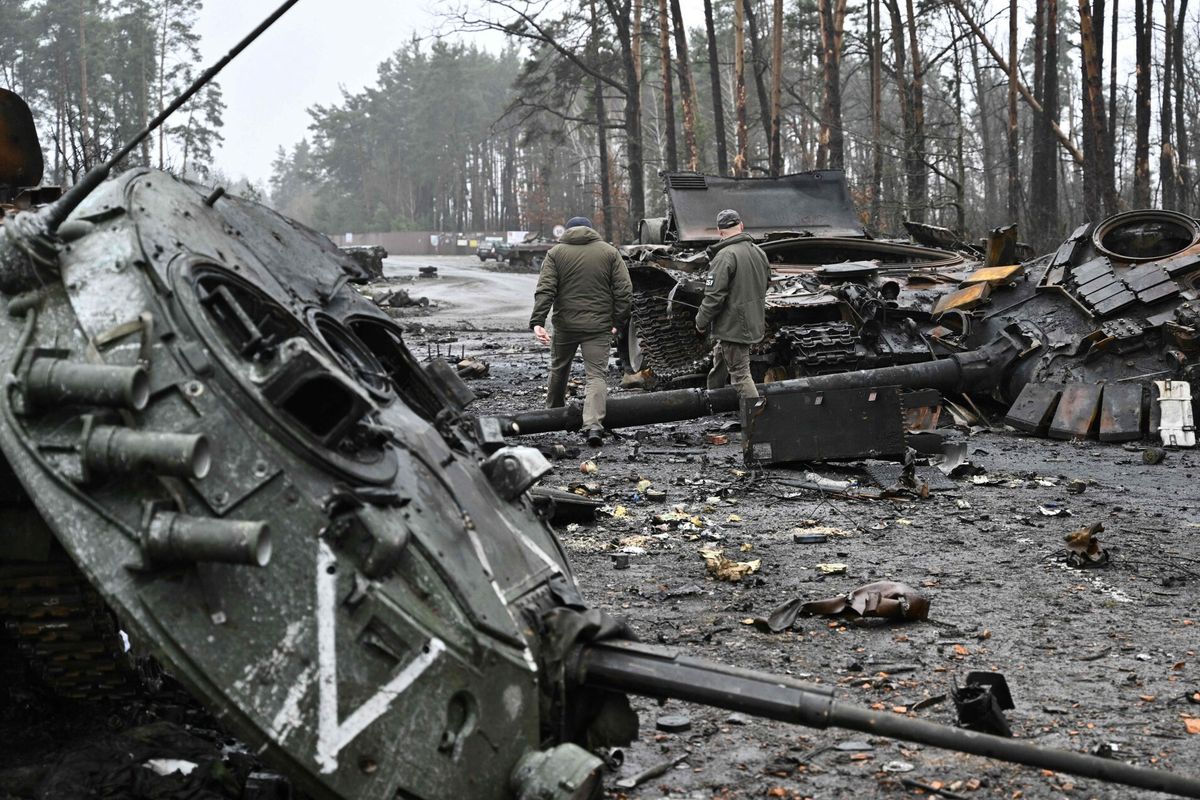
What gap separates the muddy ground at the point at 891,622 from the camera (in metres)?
4.07

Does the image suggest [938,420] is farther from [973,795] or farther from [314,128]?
[314,128]

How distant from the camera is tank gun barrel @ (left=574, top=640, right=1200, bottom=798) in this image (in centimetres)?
297

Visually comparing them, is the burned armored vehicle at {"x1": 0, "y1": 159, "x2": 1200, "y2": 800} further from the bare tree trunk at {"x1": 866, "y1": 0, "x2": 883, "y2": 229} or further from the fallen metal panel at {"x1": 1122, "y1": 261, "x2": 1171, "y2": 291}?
the bare tree trunk at {"x1": 866, "y1": 0, "x2": 883, "y2": 229}

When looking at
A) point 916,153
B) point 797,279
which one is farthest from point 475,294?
point 797,279

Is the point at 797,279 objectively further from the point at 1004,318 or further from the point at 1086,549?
the point at 1086,549

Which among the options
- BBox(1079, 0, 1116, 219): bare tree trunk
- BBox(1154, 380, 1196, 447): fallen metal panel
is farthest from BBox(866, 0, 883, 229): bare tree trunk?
BBox(1154, 380, 1196, 447): fallen metal panel

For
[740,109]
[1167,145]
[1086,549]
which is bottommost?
[1086,549]

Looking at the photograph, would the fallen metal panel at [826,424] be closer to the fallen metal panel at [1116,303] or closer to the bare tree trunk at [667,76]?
the fallen metal panel at [1116,303]

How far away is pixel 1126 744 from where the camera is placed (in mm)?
4223

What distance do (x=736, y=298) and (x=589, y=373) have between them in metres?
1.42

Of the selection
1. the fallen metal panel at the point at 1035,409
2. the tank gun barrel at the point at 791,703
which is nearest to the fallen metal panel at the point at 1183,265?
the fallen metal panel at the point at 1035,409

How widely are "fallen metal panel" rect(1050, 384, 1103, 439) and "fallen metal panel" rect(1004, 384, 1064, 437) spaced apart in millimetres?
75

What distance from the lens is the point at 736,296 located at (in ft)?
36.0

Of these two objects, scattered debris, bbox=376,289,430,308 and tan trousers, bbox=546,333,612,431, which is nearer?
tan trousers, bbox=546,333,612,431
